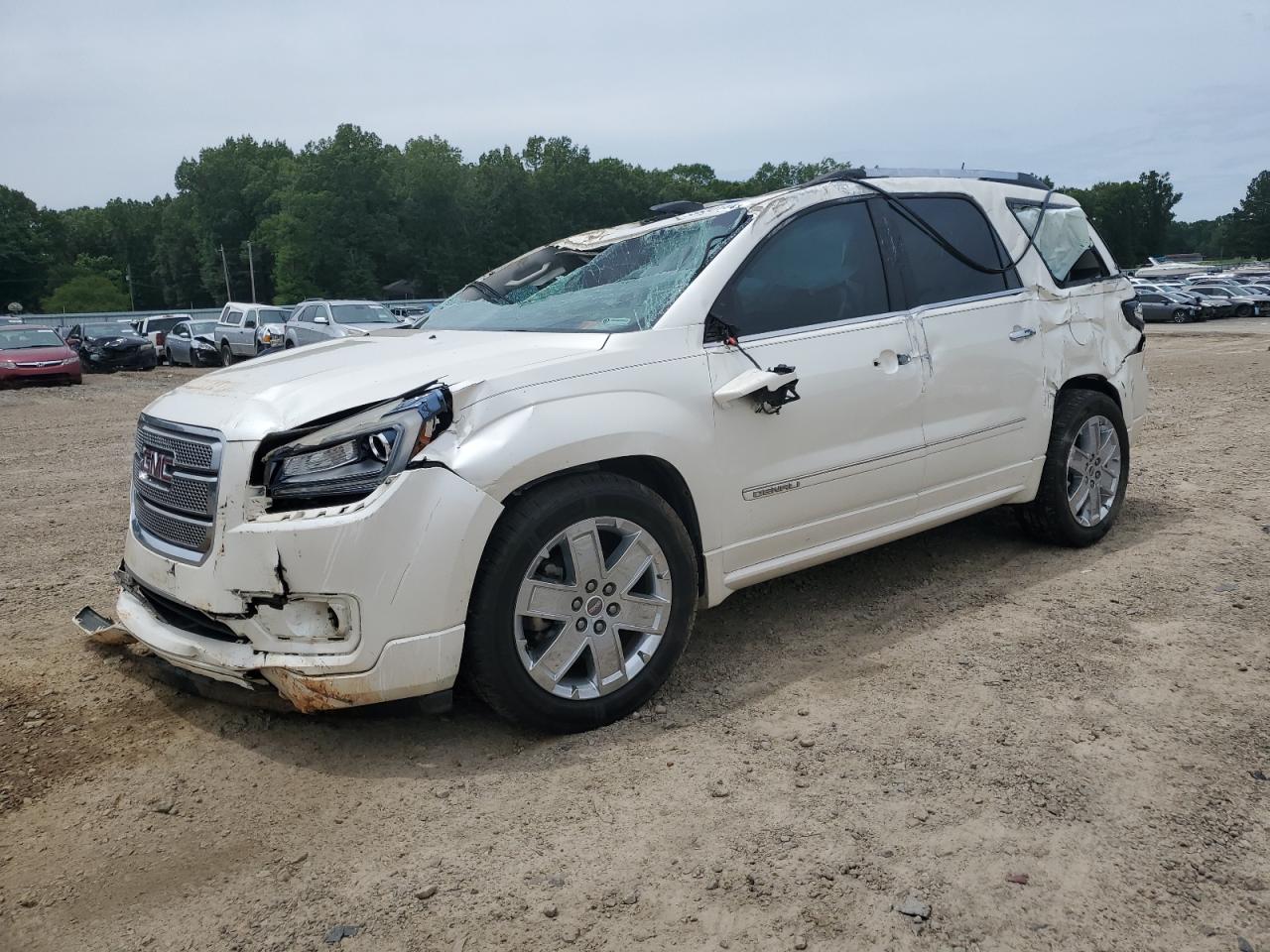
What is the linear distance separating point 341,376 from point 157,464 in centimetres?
74

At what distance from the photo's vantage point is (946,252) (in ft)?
15.3

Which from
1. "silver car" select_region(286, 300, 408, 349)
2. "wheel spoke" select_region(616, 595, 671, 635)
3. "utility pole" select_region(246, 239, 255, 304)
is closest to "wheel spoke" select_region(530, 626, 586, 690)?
"wheel spoke" select_region(616, 595, 671, 635)

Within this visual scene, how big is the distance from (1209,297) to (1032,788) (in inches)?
1763

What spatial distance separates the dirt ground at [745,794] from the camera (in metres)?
2.46

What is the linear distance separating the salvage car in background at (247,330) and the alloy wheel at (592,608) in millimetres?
23783

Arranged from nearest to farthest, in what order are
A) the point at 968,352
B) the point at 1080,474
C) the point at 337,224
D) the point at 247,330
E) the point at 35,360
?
1. the point at 968,352
2. the point at 1080,474
3. the point at 35,360
4. the point at 247,330
5. the point at 337,224

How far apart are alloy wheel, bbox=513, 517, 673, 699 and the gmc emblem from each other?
129cm

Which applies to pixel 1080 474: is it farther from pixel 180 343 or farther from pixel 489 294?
pixel 180 343

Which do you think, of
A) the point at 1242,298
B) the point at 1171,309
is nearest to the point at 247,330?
the point at 1171,309

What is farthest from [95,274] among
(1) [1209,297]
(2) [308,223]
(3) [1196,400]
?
(3) [1196,400]

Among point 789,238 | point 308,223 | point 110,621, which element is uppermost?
point 308,223

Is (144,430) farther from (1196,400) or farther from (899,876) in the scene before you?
(1196,400)

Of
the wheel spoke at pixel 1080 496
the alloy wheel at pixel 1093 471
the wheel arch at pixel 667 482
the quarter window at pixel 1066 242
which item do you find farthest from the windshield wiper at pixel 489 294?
the wheel spoke at pixel 1080 496

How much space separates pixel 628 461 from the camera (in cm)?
358
